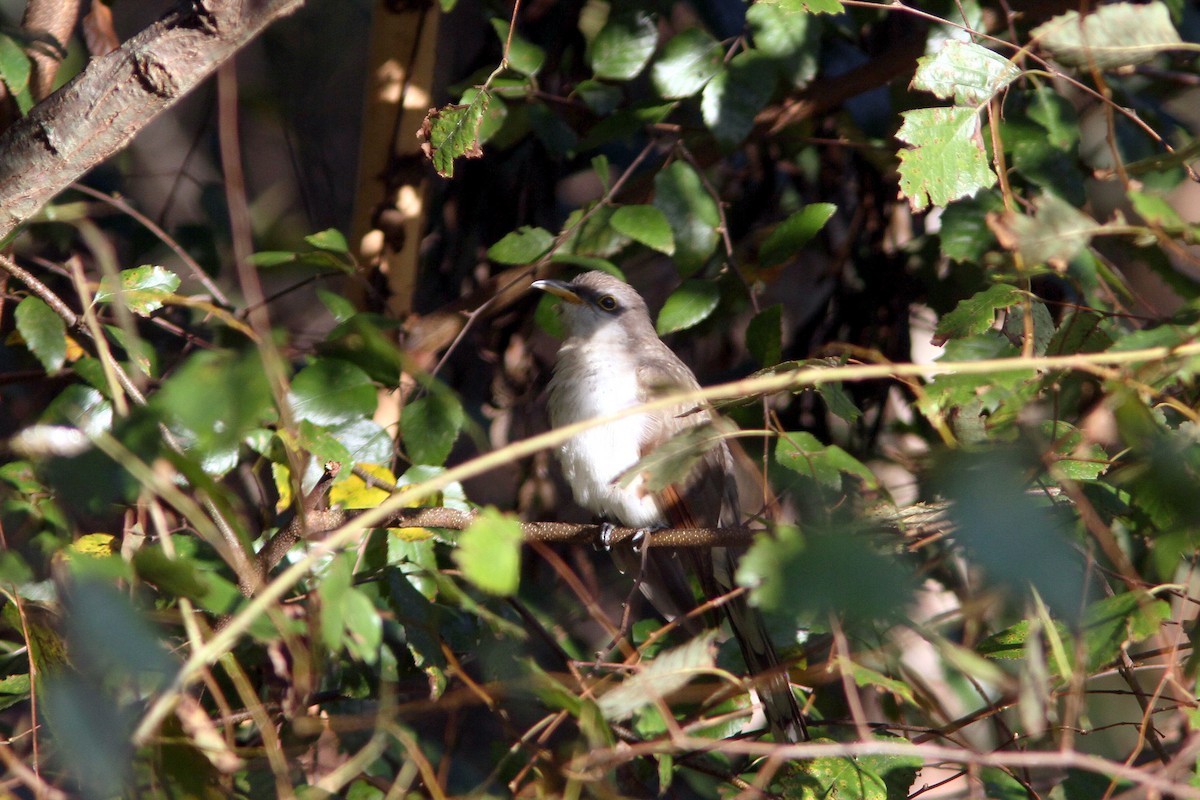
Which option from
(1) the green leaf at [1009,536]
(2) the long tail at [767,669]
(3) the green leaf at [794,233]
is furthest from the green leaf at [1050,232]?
(2) the long tail at [767,669]

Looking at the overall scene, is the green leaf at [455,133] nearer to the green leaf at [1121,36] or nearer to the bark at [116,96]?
the bark at [116,96]

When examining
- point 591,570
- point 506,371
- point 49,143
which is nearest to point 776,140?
point 506,371

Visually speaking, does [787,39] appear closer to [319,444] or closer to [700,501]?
[700,501]

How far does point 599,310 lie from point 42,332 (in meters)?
2.16

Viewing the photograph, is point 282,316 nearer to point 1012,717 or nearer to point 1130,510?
point 1012,717

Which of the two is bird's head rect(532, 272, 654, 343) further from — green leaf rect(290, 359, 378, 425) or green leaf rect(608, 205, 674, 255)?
green leaf rect(290, 359, 378, 425)

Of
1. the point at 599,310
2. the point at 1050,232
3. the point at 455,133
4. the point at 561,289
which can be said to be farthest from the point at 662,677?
the point at 599,310

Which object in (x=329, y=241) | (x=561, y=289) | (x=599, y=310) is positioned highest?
(x=329, y=241)

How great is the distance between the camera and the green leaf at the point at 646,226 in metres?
3.11

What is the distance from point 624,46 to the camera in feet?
11.6

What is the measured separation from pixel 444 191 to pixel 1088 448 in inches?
119

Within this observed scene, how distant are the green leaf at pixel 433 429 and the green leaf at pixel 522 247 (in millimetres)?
801

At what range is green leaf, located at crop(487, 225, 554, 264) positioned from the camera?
340cm

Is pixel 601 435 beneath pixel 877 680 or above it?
beneath
